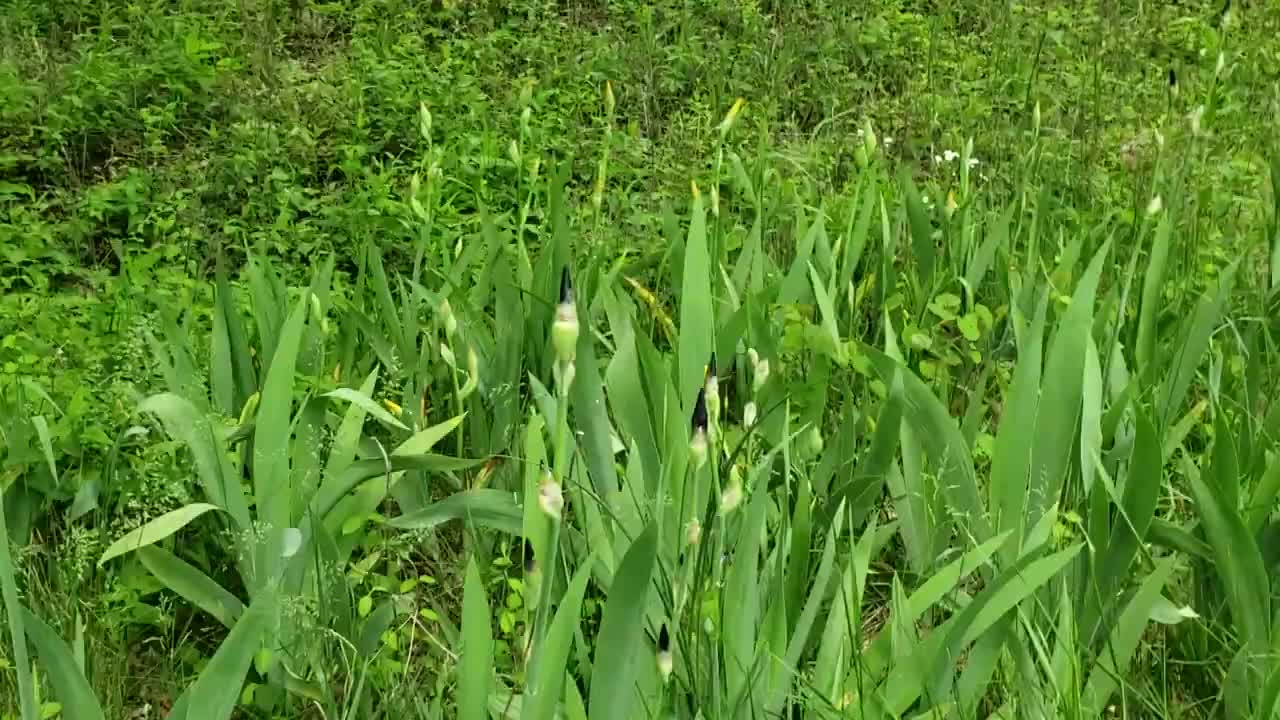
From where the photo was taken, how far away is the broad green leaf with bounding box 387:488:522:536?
167 cm

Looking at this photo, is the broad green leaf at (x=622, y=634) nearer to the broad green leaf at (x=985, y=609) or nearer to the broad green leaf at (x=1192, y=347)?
the broad green leaf at (x=985, y=609)

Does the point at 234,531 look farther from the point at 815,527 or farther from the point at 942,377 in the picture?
the point at 942,377

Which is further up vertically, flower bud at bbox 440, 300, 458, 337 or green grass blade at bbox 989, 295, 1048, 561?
green grass blade at bbox 989, 295, 1048, 561

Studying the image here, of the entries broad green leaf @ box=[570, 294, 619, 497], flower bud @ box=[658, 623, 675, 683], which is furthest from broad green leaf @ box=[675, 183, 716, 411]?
flower bud @ box=[658, 623, 675, 683]

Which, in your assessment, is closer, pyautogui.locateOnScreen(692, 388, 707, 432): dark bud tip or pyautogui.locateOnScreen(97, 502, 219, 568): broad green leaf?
pyautogui.locateOnScreen(692, 388, 707, 432): dark bud tip

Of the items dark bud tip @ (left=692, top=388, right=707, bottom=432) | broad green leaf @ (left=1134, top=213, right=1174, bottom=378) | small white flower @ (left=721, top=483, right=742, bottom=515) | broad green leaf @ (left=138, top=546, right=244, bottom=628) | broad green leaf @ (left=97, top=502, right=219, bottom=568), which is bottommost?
broad green leaf @ (left=138, top=546, right=244, bottom=628)

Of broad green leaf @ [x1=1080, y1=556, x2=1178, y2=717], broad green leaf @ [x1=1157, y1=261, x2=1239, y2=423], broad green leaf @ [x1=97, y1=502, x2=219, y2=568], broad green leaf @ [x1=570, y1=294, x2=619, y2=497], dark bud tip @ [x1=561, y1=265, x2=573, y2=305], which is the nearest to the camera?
dark bud tip @ [x1=561, y1=265, x2=573, y2=305]

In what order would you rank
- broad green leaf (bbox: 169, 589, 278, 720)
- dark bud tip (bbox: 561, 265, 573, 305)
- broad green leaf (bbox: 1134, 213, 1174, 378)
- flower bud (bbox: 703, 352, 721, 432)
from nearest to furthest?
dark bud tip (bbox: 561, 265, 573, 305) < flower bud (bbox: 703, 352, 721, 432) < broad green leaf (bbox: 169, 589, 278, 720) < broad green leaf (bbox: 1134, 213, 1174, 378)

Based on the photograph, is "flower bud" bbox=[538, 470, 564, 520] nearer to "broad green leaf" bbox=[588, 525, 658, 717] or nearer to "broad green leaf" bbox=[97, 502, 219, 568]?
"broad green leaf" bbox=[588, 525, 658, 717]

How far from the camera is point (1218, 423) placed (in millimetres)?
1531

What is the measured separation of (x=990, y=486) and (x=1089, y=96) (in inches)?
95.9

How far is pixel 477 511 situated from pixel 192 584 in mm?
414

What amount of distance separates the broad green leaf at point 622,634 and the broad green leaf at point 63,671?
0.54 m

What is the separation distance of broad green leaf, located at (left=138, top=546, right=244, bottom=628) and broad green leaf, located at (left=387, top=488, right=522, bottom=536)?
0.85ft
